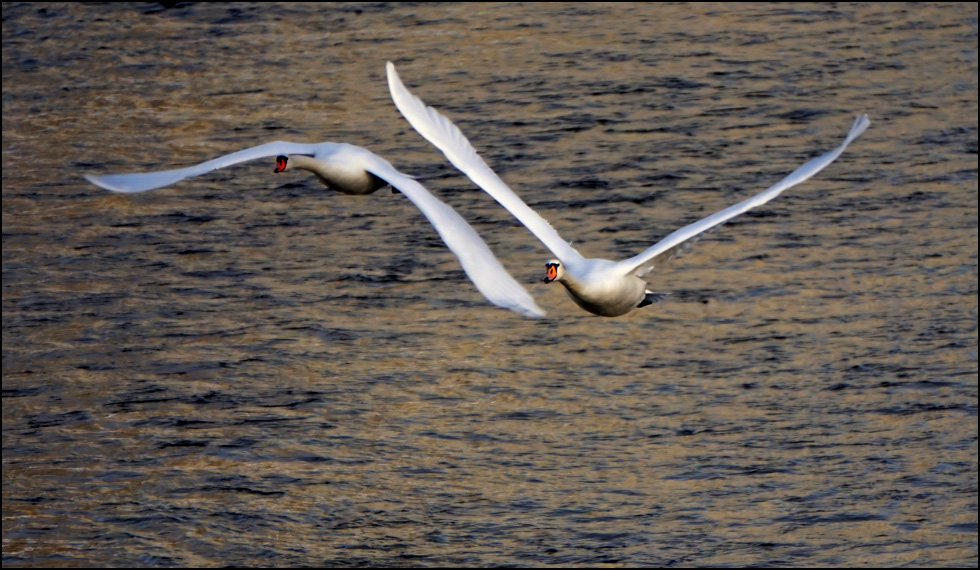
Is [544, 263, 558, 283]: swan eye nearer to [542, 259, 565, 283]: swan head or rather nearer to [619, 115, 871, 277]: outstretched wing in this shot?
[542, 259, 565, 283]: swan head

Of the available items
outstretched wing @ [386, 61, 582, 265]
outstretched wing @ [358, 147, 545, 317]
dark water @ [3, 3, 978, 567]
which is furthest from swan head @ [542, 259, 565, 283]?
dark water @ [3, 3, 978, 567]

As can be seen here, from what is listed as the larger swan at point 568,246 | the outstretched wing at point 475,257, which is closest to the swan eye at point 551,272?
the larger swan at point 568,246

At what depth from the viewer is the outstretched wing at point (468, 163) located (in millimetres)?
5047

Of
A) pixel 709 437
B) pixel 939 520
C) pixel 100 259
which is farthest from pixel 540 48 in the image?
pixel 939 520

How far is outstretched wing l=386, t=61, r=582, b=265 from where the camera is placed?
199 inches

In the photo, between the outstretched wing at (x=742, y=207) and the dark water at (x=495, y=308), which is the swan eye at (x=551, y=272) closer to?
the outstretched wing at (x=742, y=207)

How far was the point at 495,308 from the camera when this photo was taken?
7.10m

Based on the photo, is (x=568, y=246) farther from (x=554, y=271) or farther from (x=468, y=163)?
(x=468, y=163)

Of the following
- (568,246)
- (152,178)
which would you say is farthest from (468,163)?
(152,178)

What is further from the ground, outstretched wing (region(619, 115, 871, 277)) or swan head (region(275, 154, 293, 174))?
swan head (region(275, 154, 293, 174))

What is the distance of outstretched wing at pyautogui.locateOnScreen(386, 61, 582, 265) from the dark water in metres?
1.20

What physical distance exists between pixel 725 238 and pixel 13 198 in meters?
3.51

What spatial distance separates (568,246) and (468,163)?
1.35 ft

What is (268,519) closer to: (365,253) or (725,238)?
(365,253)
